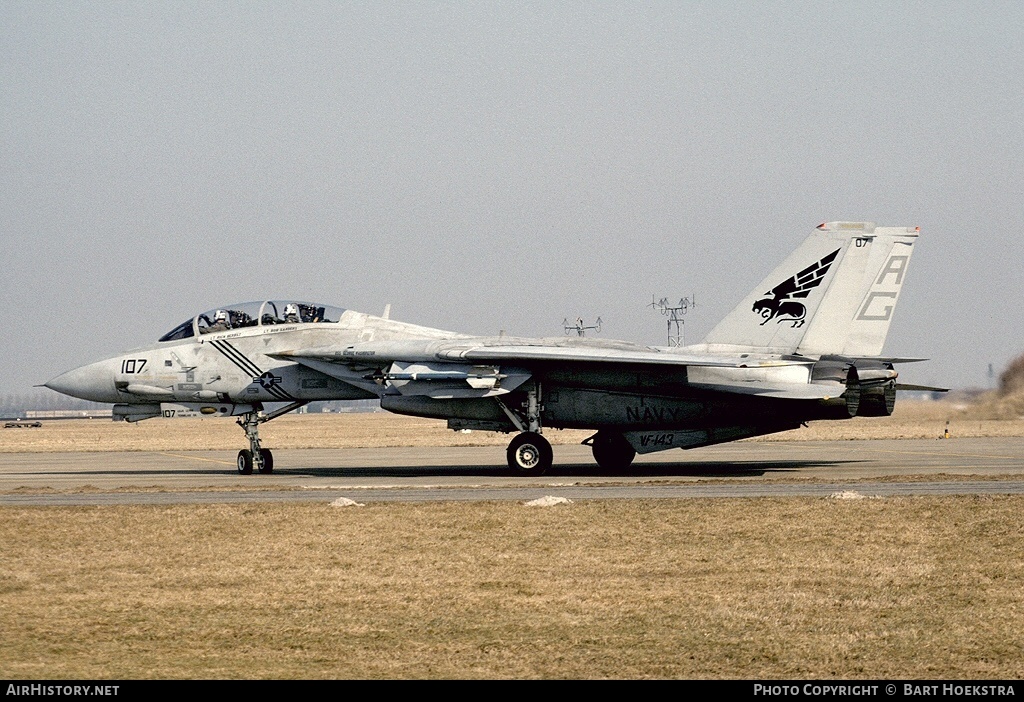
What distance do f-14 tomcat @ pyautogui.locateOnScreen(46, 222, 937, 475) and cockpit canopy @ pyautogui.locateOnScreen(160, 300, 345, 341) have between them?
0.16 ft

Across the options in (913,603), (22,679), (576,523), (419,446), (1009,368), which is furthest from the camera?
(1009,368)

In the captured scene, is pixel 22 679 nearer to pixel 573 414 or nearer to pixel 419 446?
pixel 573 414

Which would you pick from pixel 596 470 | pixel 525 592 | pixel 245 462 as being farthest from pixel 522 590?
pixel 245 462

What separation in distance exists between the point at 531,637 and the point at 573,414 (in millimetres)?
17372

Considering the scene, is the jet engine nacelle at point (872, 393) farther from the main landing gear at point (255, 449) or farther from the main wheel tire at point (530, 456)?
the main landing gear at point (255, 449)

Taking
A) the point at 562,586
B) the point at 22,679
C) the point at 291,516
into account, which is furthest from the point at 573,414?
the point at 22,679

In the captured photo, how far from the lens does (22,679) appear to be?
25.6 feet

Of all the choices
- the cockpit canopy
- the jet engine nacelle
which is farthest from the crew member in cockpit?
the jet engine nacelle

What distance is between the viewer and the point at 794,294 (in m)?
26.3

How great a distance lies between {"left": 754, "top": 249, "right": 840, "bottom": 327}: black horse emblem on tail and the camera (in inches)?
1032

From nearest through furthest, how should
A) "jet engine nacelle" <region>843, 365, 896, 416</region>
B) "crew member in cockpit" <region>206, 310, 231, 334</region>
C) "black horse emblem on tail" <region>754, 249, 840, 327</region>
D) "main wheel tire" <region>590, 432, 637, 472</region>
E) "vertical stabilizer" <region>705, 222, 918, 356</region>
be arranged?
"jet engine nacelle" <region>843, 365, 896, 416</region> < "vertical stabilizer" <region>705, 222, 918, 356</region> < "black horse emblem on tail" <region>754, 249, 840, 327</region> < "main wheel tire" <region>590, 432, 637, 472</region> < "crew member in cockpit" <region>206, 310, 231, 334</region>

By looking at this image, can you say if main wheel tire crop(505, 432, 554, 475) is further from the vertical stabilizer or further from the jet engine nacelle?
the jet engine nacelle

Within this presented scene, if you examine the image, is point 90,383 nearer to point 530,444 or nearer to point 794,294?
point 530,444

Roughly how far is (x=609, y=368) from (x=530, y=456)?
2556mm
